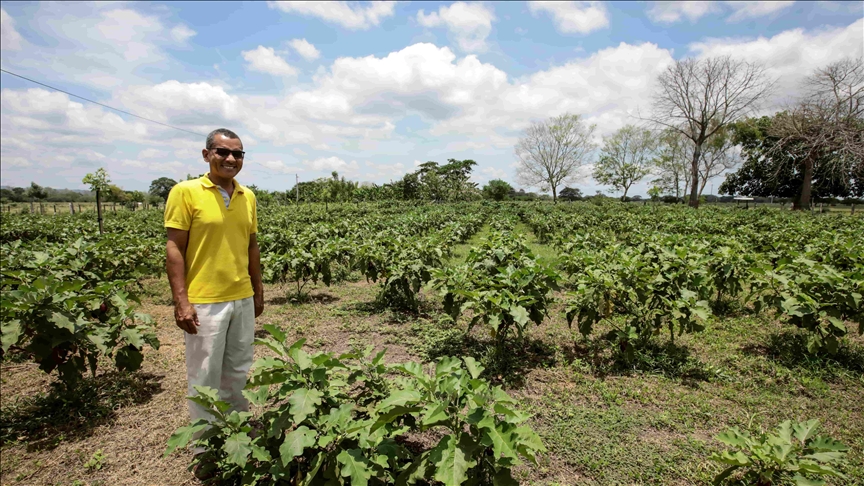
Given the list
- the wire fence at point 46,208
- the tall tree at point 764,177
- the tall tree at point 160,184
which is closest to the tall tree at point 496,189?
the tall tree at point 764,177

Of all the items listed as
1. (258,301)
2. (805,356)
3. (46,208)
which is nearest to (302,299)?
(258,301)

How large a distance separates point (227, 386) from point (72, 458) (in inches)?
47.1

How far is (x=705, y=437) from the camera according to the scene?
2.99 metres

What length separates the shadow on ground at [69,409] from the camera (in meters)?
3.02

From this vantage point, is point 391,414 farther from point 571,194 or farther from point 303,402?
point 571,194

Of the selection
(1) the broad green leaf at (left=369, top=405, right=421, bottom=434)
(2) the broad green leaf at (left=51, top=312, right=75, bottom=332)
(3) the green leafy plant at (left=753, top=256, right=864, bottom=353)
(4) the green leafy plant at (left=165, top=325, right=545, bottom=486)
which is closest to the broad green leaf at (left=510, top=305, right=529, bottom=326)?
(4) the green leafy plant at (left=165, top=325, right=545, bottom=486)

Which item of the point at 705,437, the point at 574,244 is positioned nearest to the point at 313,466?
the point at 705,437

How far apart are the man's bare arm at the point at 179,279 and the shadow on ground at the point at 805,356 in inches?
223

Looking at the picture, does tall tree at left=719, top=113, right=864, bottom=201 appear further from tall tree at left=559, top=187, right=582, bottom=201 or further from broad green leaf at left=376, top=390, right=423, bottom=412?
broad green leaf at left=376, top=390, right=423, bottom=412

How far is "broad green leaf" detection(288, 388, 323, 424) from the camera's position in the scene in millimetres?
1704

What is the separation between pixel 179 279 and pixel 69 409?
6.93 ft

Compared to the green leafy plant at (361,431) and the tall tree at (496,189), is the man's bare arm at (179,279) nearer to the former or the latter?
the green leafy plant at (361,431)

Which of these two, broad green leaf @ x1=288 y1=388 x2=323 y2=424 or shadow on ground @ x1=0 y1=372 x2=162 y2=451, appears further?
shadow on ground @ x1=0 y1=372 x2=162 y2=451

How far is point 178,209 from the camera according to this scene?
7.93 ft
